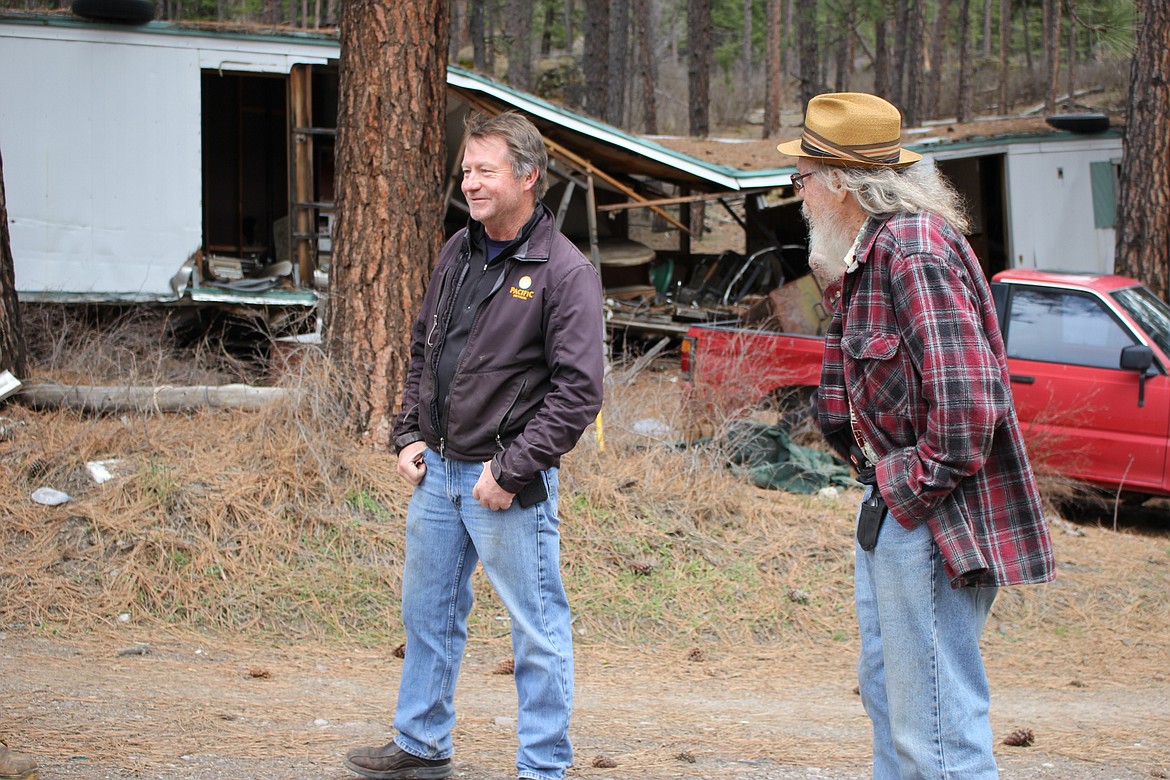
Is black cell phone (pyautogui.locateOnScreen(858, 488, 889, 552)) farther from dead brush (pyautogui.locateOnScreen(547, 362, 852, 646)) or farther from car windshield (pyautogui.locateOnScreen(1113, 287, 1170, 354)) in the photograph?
car windshield (pyautogui.locateOnScreen(1113, 287, 1170, 354))

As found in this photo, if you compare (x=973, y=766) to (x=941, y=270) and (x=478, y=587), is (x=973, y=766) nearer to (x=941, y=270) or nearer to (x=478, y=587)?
(x=941, y=270)

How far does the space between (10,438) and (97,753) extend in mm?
3757

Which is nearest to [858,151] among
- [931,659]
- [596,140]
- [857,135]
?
[857,135]

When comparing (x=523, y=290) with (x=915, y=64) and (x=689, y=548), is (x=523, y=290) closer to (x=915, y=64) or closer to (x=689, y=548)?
(x=689, y=548)

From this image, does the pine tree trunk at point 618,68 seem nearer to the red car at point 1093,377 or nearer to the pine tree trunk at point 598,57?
the pine tree trunk at point 598,57

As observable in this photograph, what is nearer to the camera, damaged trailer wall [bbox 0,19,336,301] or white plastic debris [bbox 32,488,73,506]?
white plastic debris [bbox 32,488,73,506]

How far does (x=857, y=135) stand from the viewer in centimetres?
263

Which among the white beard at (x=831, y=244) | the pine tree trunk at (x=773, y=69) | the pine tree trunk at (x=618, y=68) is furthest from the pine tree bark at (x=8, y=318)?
the pine tree trunk at (x=618, y=68)

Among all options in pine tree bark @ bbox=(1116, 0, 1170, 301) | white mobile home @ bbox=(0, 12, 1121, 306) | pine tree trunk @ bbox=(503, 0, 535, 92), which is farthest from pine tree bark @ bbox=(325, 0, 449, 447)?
pine tree trunk @ bbox=(503, 0, 535, 92)

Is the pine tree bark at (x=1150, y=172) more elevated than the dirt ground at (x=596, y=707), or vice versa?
the pine tree bark at (x=1150, y=172)

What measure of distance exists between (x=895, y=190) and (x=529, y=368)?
1180 mm

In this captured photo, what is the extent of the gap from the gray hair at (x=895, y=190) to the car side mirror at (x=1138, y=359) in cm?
570

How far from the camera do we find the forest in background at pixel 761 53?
24125 mm

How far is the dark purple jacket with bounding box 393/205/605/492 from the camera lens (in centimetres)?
316
